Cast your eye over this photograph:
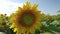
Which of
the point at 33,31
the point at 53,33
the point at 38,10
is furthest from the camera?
the point at 38,10

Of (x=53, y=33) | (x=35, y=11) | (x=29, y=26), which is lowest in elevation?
(x=53, y=33)

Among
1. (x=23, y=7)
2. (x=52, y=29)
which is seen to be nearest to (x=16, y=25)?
(x=23, y=7)

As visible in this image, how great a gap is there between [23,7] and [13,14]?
0.12 m

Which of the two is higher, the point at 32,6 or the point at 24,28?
the point at 32,6

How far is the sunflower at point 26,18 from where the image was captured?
0.87 m

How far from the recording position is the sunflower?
34.2 inches

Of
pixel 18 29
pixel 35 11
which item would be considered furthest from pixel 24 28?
pixel 35 11

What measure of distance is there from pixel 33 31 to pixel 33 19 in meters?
0.14

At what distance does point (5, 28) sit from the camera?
83cm

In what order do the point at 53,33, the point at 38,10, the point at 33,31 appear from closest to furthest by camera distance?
1. the point at 53,33
2. the point at 33,31
3. the point at 38,10

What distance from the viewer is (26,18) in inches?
34.2

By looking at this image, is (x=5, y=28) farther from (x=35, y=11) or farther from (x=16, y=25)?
(x=35, y=11)

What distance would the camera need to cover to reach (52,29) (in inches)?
26.2

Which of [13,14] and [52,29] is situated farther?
[13,14]
